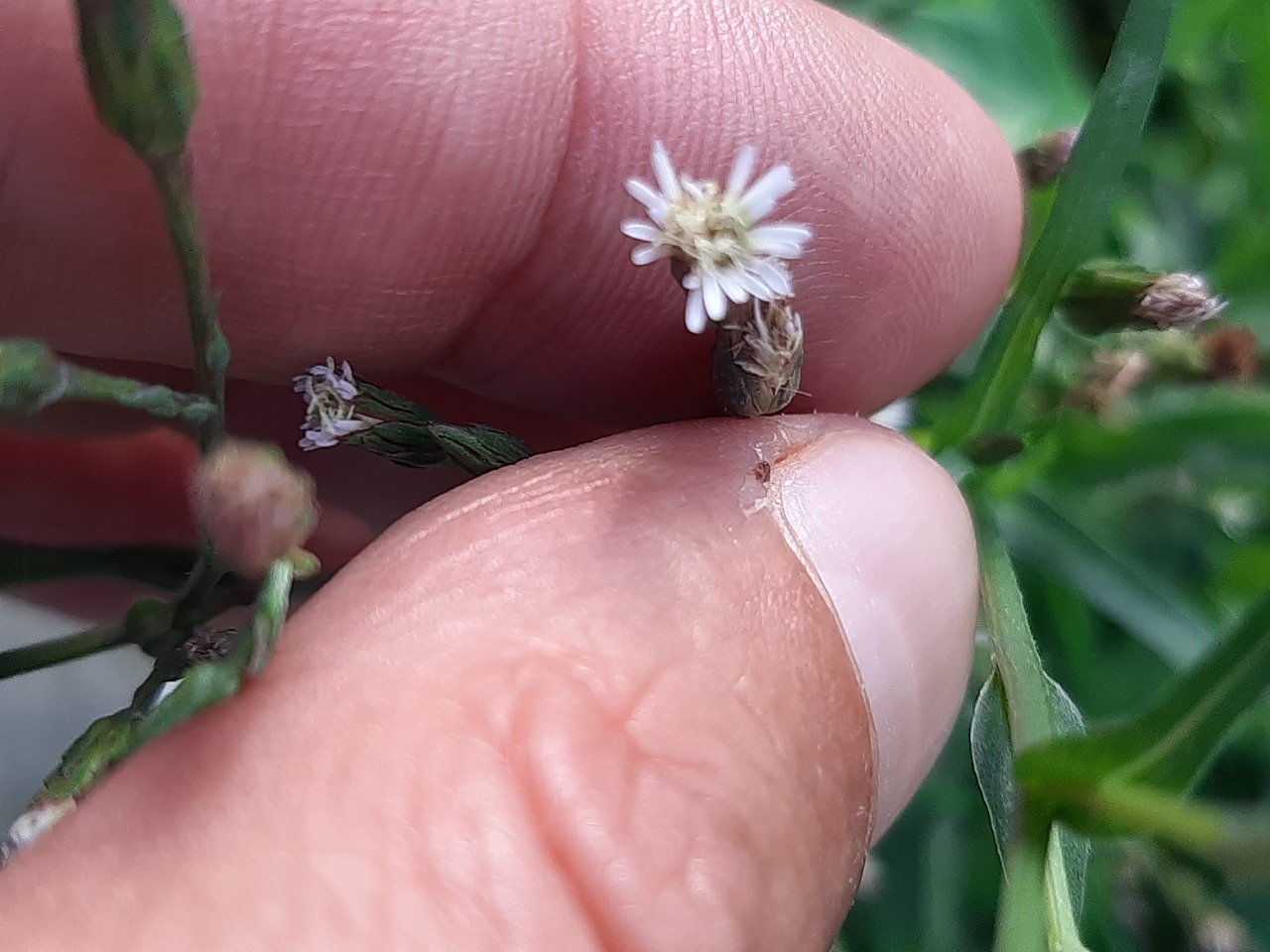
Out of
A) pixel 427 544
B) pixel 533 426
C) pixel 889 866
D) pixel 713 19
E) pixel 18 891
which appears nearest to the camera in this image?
pixel 18 891

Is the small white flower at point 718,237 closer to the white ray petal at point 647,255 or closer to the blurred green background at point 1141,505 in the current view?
the white ray petal at point 647,255

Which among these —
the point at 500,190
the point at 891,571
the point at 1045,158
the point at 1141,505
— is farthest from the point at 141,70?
the point at 1141,505

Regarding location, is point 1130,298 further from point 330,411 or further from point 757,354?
point 330,411

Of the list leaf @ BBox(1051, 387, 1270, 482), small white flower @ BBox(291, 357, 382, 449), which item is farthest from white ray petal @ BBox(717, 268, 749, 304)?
leaf @ BBox(1051, 387, 1270, 482)

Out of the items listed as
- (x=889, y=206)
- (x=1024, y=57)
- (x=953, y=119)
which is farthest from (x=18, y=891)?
(x=1024, y=57)

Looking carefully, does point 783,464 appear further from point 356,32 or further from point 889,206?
point 356,32

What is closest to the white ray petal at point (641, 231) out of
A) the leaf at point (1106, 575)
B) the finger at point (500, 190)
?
the finger at point (500, 190)
